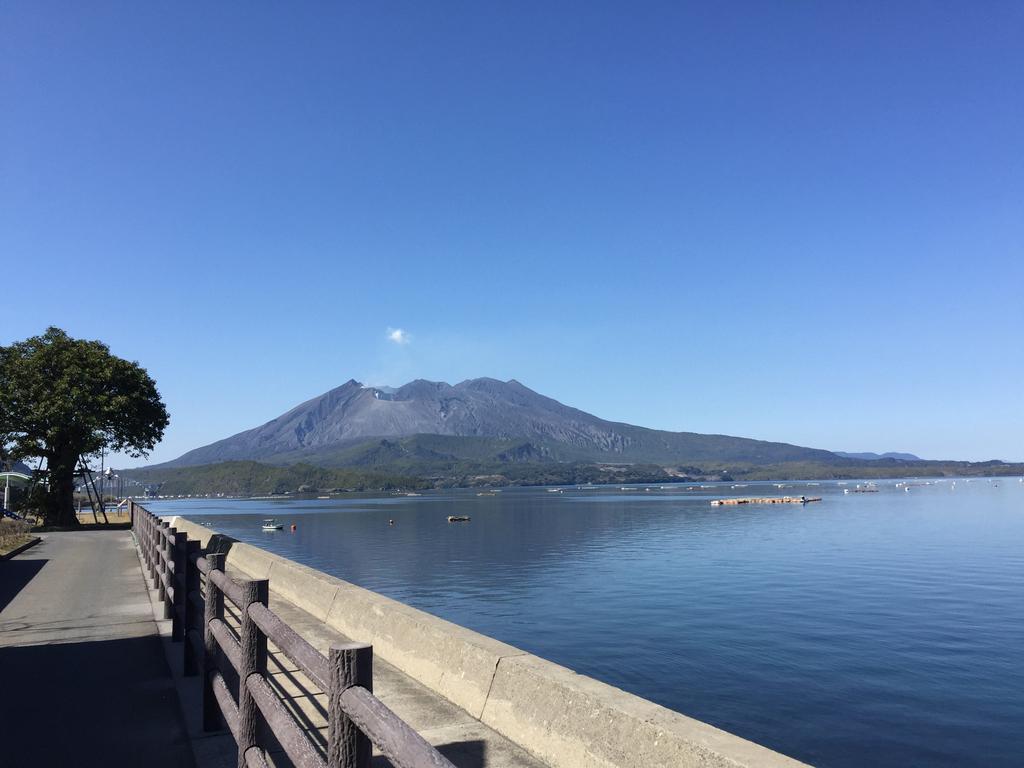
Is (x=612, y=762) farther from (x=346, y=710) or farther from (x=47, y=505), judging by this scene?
(x=47, y=505)

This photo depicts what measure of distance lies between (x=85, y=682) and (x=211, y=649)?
3825 mm

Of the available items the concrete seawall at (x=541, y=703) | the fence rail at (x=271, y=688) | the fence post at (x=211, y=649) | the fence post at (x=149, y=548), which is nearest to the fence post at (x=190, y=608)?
the fence rail at (x=271, y=688)

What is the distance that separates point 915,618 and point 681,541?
4488cm

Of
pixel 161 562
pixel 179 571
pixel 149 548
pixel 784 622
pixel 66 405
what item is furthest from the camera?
pixel 66 405

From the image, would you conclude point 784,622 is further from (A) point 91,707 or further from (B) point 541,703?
(A) point 91,707

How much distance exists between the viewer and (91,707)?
8180 mm

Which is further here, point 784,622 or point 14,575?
point 784,622

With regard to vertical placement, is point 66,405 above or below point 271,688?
above

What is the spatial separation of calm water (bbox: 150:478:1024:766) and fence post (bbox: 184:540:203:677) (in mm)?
15512

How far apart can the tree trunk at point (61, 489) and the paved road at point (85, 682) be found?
35801mm

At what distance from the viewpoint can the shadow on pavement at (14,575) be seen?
17.0m

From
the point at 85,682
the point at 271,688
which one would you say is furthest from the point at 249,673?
the point at 85,682

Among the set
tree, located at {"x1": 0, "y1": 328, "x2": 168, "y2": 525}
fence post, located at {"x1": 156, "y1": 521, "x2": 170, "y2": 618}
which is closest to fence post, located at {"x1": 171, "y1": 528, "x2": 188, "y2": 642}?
fence post, located at {"x1": 156, "y1": 521, "x2": 170, "y2": 618}

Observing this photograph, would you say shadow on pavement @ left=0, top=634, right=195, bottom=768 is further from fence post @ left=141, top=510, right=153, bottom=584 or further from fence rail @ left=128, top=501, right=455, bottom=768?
fence post @ left=141, top=510, right=153, bottom=584
